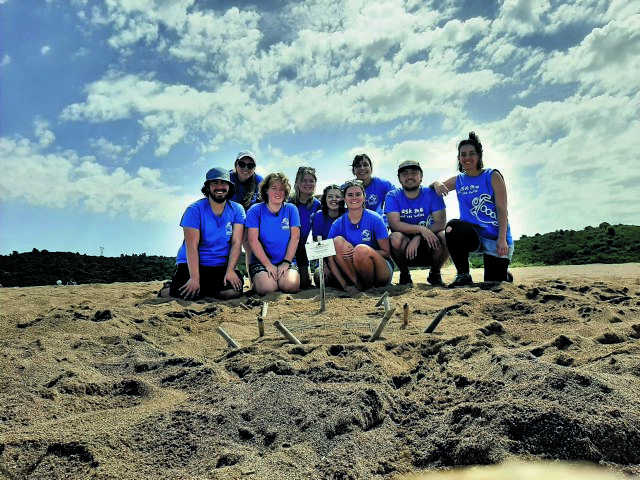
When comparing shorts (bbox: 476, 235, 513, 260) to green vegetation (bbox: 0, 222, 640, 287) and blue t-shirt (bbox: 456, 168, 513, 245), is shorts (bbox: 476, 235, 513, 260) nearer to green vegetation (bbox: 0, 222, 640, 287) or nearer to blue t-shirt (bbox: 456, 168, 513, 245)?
blue t-shirt (bbox: 456, 168, 513, 245)

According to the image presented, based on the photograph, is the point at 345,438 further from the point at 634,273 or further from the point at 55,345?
the point at 634,273

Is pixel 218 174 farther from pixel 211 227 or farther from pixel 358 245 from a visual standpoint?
pixel 358 245

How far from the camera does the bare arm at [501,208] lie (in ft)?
19.3

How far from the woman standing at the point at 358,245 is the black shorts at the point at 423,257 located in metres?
0.48

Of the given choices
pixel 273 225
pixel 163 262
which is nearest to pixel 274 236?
pixel 273 225

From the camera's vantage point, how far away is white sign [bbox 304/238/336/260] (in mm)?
5039

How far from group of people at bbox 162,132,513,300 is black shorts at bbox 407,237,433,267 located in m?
0.01

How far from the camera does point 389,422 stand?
206 centimetres

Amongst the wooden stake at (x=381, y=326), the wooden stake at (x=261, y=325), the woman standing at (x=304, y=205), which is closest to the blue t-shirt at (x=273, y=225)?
the woman standing at (x=304, y=205)

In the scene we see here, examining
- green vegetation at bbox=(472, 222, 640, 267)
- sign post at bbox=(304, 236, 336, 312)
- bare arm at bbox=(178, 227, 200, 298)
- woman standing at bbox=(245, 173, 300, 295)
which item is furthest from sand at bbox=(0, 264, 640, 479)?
green vegetation at bbox=(472, 222, 640, 267)

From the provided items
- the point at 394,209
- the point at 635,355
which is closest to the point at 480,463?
the point at 635,355

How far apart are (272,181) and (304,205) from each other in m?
0.86

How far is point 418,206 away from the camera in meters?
6.46

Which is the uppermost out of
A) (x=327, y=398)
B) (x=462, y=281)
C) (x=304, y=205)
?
(x=304, y=205)
